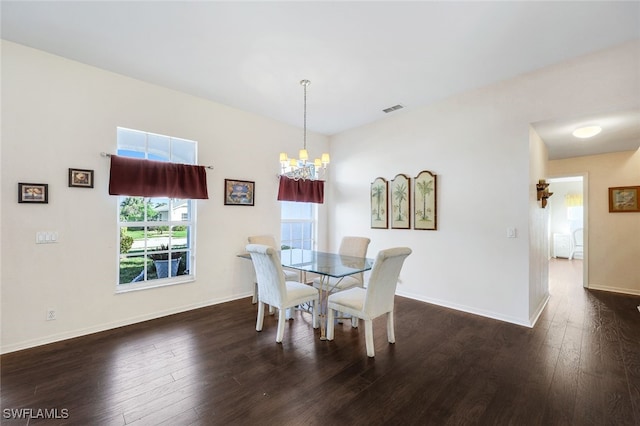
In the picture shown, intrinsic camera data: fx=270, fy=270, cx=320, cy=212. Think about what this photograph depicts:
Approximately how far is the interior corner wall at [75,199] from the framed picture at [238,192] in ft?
0.44

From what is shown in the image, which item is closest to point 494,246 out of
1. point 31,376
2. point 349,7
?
point 349,7

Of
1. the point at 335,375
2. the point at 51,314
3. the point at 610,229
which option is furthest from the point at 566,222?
the point at 51,314

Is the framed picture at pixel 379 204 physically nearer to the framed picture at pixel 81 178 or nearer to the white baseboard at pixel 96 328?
the white baseboard at pixel 96 328

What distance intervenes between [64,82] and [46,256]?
1.81 metres

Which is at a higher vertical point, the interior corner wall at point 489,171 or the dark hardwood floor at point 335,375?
the interior corner wall at point 489,171

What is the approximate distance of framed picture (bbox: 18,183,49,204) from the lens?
102 inches

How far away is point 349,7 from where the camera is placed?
7.01ft

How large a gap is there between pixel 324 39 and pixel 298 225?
3.26 meters

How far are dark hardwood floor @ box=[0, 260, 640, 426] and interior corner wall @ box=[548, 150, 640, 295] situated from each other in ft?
5.67

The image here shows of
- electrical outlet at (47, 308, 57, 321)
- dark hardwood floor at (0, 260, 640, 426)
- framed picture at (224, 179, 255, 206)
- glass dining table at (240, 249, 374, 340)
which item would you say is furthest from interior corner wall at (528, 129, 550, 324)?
electrical outlet at (47, 308, 57, 321)

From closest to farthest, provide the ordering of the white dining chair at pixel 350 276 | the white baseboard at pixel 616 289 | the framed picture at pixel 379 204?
the white dining chair at pixel 350 276
the white baseboard at pixel 616 289
the framed picture at pixel 379 204

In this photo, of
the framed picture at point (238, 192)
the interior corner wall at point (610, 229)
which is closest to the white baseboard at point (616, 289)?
the interior corner wall at point (610, 229)

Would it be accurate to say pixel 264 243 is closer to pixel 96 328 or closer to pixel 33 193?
pixel 96 328

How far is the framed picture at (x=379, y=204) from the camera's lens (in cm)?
457
